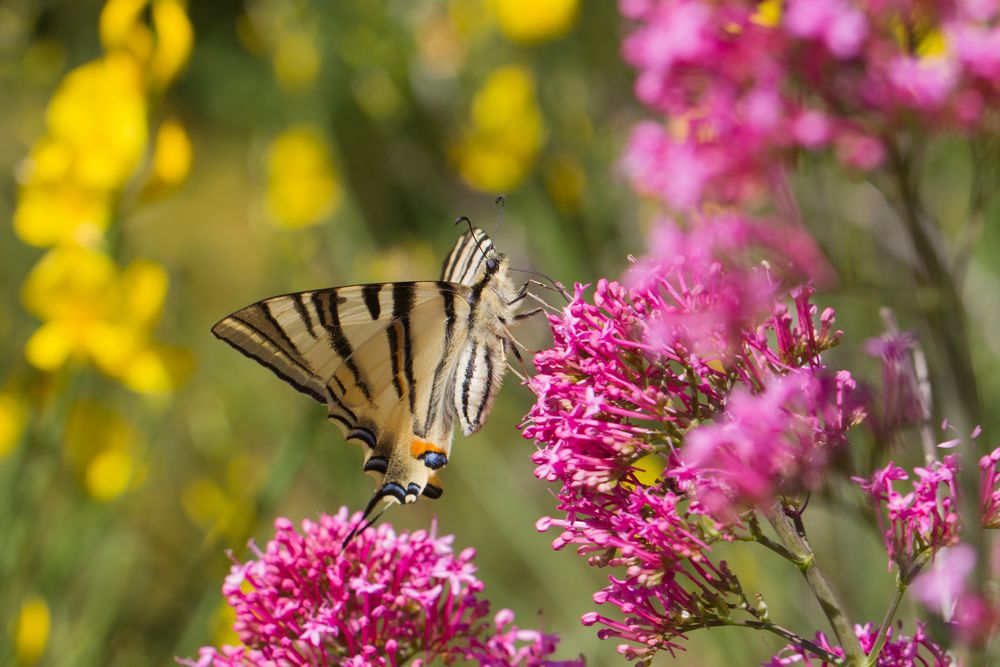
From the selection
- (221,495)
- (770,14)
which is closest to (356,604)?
(770,14)

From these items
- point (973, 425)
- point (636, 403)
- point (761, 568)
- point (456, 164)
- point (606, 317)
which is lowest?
point (973, 425)

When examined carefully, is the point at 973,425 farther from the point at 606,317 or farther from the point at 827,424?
the point at 606,317

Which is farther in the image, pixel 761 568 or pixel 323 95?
pixel 323 95

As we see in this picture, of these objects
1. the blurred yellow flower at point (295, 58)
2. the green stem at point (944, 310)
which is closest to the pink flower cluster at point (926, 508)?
the green stem at point (944, 310)

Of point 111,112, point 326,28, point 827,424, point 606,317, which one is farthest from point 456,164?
point 827,424

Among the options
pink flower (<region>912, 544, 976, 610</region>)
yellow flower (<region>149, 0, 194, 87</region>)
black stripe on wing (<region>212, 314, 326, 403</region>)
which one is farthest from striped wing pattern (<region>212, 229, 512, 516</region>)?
pink flower (<region>912, 544, 976, 610</region>)

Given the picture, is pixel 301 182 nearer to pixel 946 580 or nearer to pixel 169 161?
pixel 169 161
